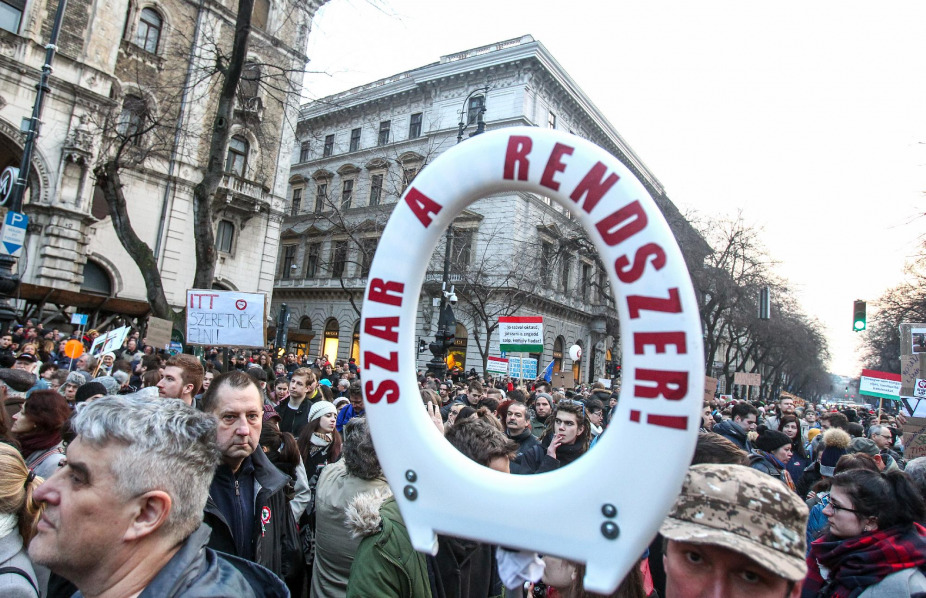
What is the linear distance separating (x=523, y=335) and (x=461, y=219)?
1548 cm

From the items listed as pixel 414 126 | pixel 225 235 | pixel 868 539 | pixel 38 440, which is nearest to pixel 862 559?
pixel 868 539

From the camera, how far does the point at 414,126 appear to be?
110 feet

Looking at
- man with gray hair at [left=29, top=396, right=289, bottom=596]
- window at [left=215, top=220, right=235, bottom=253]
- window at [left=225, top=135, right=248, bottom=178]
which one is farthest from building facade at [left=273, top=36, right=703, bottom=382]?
man with gray hair at [left=29, top=396, right=289, bottom=596]

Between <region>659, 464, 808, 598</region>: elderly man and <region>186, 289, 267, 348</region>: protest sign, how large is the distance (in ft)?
22.0

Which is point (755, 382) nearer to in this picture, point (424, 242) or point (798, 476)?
point (798, 476)

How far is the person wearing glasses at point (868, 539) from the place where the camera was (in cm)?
252

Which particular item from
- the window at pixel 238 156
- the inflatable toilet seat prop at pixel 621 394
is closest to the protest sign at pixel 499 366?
the inflatable toilet seat prop at pixel 621 394

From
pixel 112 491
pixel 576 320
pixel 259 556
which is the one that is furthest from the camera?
pixel 576 320

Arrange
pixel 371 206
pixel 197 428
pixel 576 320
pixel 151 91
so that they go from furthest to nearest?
pixel 576 320, pixel 371 206, pixel 151 91, pixel 197 428

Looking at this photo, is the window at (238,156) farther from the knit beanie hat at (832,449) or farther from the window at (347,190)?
the knit beanie hat at (832,449)

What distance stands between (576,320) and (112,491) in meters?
34.7

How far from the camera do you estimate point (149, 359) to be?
8.17 metres

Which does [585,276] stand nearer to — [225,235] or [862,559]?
[225,235]

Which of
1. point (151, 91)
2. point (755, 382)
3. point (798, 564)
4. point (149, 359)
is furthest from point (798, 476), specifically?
point (151, 91)
